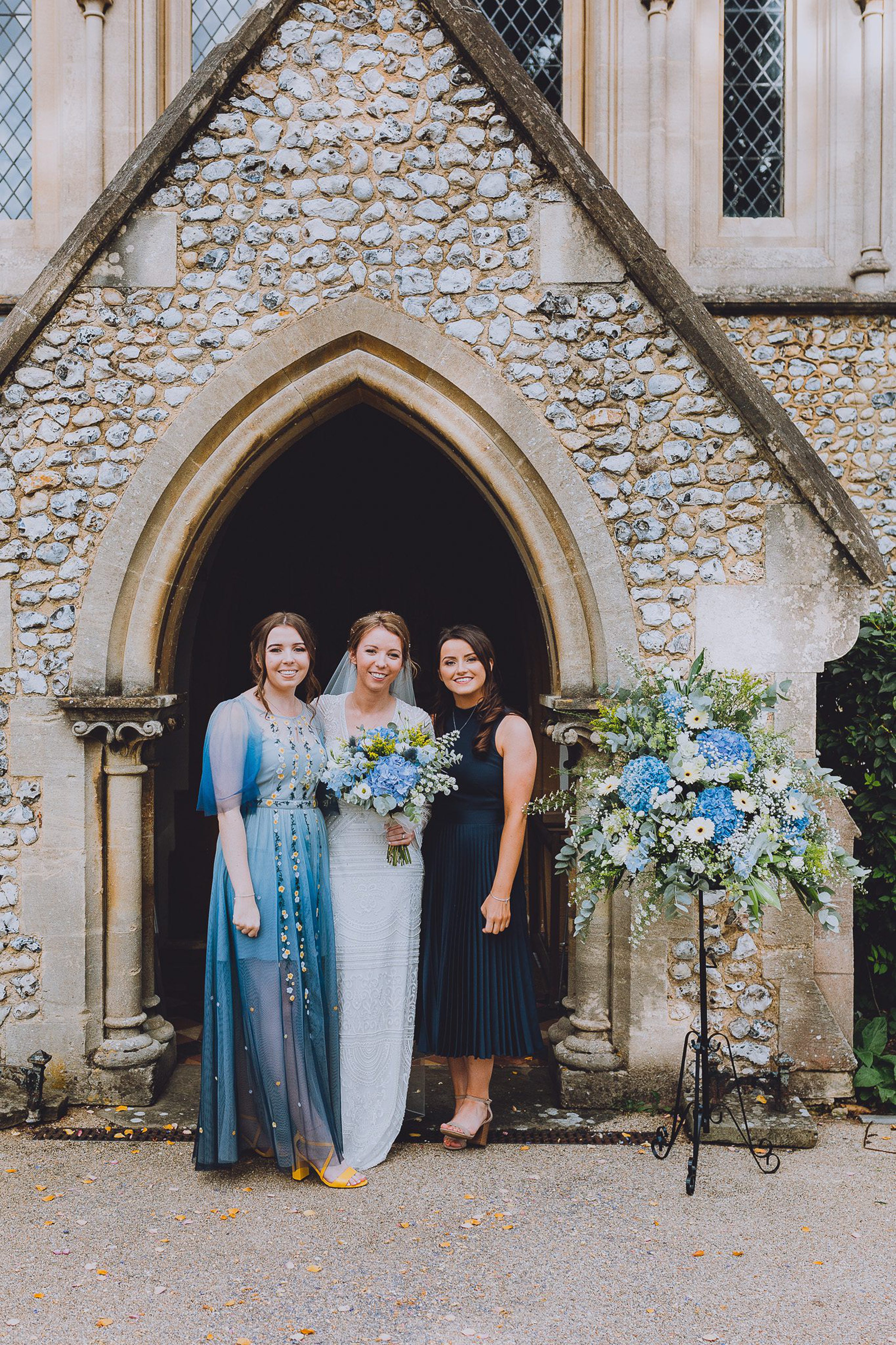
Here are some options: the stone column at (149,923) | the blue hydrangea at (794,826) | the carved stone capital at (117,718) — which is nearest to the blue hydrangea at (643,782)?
the blue hydrangea at (794,826)

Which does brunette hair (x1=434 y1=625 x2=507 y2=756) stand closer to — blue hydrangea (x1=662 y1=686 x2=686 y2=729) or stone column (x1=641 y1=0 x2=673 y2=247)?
blue hydrangea (x1=662 y1=686 x2=686 y2=729)

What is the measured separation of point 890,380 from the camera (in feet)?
23.2

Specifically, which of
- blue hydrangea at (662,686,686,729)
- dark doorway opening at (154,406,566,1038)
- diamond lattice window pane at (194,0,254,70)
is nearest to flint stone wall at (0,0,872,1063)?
blue hydrangea at (662,686,686,729)

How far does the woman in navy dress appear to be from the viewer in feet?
12.7

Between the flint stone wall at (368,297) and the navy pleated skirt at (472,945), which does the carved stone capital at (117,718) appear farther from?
the navy pleated skirt at (472,945)

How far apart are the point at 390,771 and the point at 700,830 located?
3.68 ft

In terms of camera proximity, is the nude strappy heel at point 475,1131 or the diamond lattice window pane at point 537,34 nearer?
the nude strappy heel at point 475,1131

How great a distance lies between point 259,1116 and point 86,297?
349 cm

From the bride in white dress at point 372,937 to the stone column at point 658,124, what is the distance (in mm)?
4627

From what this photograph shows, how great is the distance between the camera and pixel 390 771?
3.60 metres

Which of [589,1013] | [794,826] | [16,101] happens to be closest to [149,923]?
[589,1013]

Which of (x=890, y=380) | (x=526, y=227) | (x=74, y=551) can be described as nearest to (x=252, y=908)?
(x=74, y=551)

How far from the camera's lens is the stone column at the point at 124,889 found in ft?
14.2

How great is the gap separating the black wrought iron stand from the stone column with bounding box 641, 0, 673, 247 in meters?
5.01
